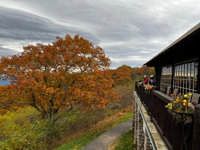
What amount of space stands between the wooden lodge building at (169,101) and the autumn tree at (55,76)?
17.4ft

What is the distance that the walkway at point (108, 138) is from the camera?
1236 centimetres

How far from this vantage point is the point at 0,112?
11789 millimetres

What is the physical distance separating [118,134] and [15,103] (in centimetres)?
1125

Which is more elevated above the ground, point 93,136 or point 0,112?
point 0,112

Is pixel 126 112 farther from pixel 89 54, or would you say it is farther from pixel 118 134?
pixel 89 54

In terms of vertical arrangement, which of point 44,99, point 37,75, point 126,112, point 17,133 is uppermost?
point 37,75

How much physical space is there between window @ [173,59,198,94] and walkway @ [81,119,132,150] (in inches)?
354

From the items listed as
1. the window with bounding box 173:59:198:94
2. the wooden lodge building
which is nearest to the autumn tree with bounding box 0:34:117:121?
the wooden lodge building

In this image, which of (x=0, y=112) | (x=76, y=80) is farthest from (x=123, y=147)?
(x=0, y=112)

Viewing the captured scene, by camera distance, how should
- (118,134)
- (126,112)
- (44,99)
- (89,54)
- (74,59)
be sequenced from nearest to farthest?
(44,99)
(74,59)
(89,54)
(118,134)
(126,112)

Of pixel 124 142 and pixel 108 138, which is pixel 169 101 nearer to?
pixel 124 142

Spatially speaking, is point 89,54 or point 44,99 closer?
point 44,99

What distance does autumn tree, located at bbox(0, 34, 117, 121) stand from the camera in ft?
37.2

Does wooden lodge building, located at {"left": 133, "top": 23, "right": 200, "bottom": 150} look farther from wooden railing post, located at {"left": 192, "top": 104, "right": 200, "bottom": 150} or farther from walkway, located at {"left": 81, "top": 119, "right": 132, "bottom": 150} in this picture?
walkway, located at {"left": 81, "top": 119, "right": 132, "bottom": 150}
